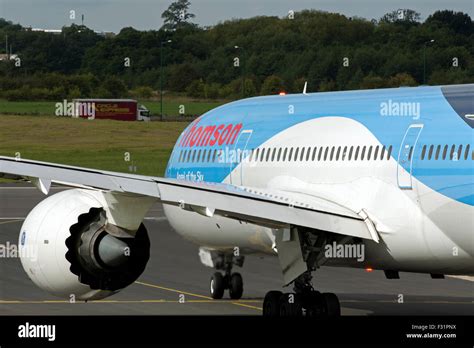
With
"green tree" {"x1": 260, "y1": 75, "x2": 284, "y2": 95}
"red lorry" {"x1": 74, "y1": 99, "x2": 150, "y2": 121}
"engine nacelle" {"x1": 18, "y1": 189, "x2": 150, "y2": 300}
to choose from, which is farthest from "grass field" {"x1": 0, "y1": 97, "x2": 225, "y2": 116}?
"engine nacelle" {"x1": 18, "y1": 189, "x2": 150, "y2": 300}

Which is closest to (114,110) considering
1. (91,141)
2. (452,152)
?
(91,141)

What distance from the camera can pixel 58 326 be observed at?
22.6 metres

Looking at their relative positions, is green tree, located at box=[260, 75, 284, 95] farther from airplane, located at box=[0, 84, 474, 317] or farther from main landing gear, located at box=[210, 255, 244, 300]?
airplane, located at box=[0, 84, 474, 317]

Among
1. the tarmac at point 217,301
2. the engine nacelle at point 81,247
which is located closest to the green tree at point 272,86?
the tarmac at point 217,301

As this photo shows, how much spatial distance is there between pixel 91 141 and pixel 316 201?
6301cm

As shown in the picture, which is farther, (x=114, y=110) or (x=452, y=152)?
(x=114, y=110)

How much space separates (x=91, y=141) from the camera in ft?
277

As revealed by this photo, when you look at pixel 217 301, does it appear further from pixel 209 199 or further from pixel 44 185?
pixel 44 185

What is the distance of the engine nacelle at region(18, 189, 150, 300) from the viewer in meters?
19.8

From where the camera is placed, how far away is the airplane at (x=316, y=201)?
1961cm

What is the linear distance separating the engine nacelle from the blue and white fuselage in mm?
4035

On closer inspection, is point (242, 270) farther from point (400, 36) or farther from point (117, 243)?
point (400, 36)

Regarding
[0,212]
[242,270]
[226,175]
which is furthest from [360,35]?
[226,175]

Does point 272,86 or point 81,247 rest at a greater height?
point 272,86
